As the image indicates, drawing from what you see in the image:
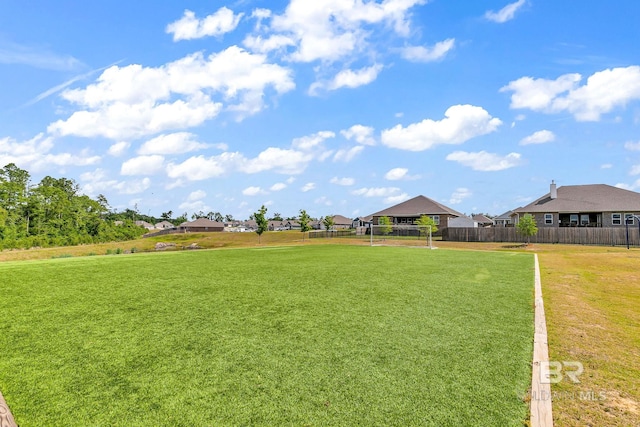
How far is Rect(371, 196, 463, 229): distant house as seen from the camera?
5134 centimetres

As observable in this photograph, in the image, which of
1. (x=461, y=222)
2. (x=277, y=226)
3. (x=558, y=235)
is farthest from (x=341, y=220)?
(x=558, y=235)

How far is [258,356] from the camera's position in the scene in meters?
4.01

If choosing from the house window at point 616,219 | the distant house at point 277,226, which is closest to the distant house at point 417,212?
the house window at point 616,219

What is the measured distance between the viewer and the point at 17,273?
358 inches

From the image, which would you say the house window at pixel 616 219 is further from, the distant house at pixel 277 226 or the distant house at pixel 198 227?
the distant house at pixel 277 226

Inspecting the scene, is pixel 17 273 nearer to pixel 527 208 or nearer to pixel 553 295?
pixel 553 295

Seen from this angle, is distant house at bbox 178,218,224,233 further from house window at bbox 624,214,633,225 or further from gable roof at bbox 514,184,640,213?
house window at bbox 624,214,633,225

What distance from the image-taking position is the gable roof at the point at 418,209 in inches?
2042

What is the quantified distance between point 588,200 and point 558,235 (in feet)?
30.5

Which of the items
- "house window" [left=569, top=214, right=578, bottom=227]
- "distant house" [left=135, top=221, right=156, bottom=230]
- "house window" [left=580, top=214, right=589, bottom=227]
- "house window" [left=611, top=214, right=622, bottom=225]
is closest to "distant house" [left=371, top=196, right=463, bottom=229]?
"house window" [left=569, top=214, right=578, bottom=227]

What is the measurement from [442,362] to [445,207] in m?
54.3

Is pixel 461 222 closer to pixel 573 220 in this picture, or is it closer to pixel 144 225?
pixel 573 220

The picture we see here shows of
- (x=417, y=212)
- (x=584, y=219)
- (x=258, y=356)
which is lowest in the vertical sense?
(x=258, y=356)

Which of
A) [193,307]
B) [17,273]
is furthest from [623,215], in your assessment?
[17,273]
